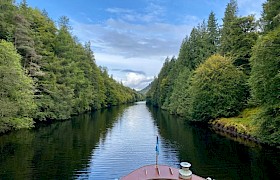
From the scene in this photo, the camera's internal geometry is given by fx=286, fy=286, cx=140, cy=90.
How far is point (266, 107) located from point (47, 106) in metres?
33.2

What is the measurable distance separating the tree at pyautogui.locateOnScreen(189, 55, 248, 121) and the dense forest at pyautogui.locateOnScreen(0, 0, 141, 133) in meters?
23.6

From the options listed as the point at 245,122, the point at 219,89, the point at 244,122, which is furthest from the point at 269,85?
the point at 219,89

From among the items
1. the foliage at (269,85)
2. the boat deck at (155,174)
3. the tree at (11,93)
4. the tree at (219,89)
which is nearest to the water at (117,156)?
the foliage at (269,85)

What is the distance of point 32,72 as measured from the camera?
43.0m

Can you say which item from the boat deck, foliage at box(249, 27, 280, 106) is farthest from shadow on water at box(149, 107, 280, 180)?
the boat deck

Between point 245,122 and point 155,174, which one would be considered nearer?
point 155,174

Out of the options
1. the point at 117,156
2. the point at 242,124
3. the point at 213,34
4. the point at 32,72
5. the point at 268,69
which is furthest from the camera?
the point at 213,34

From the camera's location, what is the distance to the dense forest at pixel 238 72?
986 inches

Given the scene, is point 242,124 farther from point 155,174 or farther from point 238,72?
point 155,174

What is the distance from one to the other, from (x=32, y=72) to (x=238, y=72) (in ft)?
100

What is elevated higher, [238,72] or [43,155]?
[238,72]

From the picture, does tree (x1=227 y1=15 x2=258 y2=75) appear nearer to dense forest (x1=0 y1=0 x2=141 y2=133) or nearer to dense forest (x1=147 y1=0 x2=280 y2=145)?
dense forest (x1=147 y1=0 x2=280 y2=145)

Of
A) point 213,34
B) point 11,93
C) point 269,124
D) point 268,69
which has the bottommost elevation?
point 269,124

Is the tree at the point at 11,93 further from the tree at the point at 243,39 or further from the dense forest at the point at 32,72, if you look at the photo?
the tree at the point at 243,39
